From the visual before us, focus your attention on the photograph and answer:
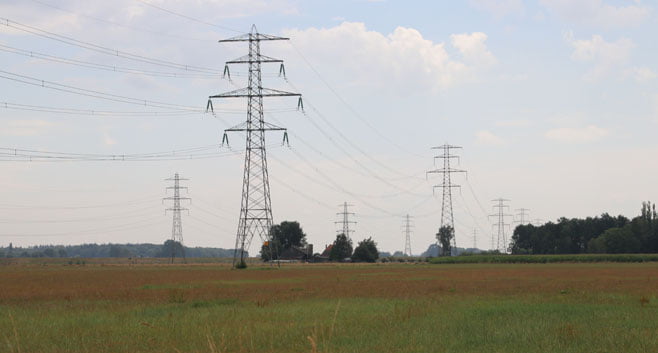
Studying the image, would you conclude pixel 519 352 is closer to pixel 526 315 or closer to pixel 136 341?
pixel 526 315

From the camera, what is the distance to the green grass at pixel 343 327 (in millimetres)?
20031

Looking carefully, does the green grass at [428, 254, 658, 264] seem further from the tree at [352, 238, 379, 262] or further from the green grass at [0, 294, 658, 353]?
the green grass at [0, 294, 658, 353]

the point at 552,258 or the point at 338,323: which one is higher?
the point at 338,323

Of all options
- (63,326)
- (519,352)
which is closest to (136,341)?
(63,326)

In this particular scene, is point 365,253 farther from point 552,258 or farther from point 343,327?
A: point 343,327

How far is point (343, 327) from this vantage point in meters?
24.3

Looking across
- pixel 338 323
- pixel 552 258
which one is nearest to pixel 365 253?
pixel 552 258

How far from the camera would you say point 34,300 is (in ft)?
126

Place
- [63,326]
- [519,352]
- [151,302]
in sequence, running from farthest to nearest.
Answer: [151,302] → [63,326] → [519,352]

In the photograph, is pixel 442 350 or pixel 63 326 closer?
pixel 442 350

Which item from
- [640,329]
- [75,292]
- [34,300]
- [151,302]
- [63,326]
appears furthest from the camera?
[75,292]

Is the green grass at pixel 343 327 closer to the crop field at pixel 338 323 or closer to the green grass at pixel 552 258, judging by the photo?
the crop field at pixel 338 323

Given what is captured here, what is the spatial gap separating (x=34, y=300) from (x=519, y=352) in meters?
27.3

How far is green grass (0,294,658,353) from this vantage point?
20.0 metres
